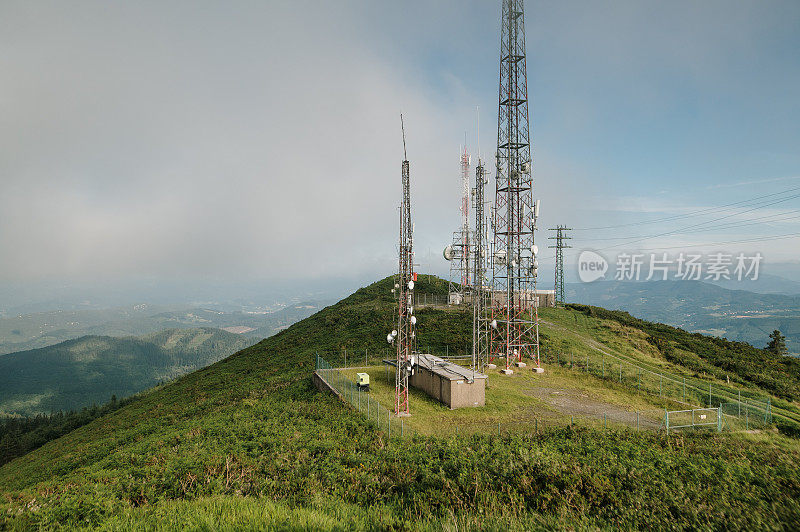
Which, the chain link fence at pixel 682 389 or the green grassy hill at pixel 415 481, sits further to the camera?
the chain link fence at pixel 682 389

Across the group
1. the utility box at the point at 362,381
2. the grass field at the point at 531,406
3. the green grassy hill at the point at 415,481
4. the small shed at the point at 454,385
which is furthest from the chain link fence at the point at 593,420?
the small shed at the point at 454,385

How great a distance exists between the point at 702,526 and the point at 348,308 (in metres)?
56.5

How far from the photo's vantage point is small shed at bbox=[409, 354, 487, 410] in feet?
74.0

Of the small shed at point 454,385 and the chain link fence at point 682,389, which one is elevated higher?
the small shed at point 454,385

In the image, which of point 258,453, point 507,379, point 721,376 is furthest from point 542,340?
point 258,453

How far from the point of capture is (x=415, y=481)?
39.7 ft

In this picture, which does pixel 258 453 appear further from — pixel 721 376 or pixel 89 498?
pixel 721 376

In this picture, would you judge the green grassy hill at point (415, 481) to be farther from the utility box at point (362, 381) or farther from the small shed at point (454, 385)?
the small shed at point (454, 385)

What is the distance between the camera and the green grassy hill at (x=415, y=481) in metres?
8.69

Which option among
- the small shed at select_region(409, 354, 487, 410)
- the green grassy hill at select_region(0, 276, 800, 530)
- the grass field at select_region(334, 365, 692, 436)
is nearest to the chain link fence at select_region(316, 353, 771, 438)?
the grass field at select_region(334, 365, 692, 436)

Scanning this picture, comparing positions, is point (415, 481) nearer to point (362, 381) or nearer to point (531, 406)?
point (531, 406)

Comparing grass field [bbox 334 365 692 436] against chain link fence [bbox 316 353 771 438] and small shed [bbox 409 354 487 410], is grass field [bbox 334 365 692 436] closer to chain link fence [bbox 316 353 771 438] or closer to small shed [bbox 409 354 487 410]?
chain link fence [bbox 316 353 771 438]

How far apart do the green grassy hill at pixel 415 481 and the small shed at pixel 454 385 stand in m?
5.41

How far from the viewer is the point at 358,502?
11031 millimetres
